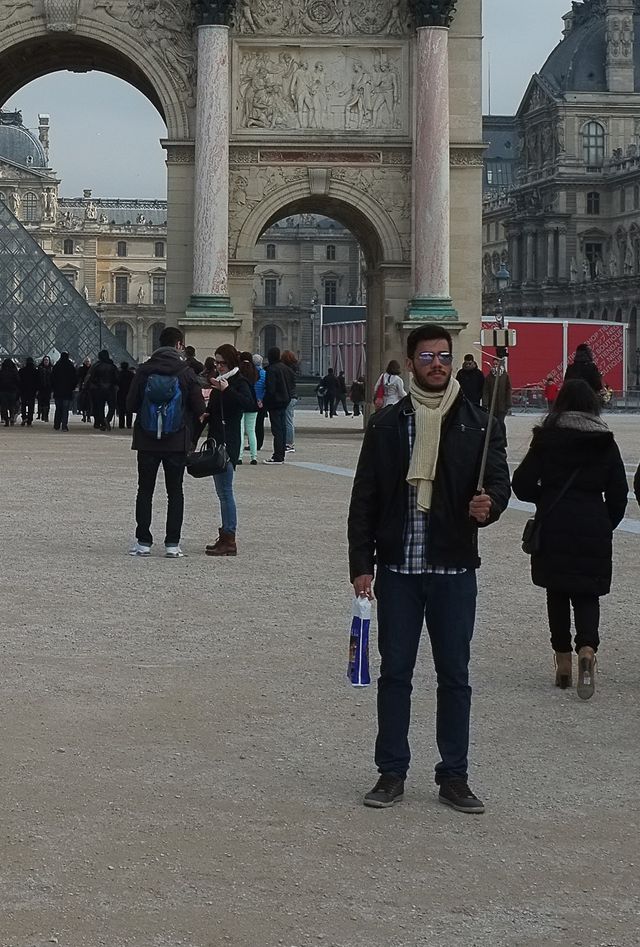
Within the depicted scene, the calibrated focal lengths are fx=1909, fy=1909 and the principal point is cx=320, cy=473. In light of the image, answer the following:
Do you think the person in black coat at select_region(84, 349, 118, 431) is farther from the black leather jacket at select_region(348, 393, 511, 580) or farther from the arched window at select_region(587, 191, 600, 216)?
the arched window at select_region(587, 191, 600, 216)

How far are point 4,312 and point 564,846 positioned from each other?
44.1 meters

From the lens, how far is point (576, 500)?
357 inches

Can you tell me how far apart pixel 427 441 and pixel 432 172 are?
27.7 meters

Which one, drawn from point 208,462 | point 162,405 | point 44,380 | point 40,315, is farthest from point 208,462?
point 40,315

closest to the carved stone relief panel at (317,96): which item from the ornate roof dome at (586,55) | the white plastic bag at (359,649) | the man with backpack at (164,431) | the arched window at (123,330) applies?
the man with backpack at (164,431)

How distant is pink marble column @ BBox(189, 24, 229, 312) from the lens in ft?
111

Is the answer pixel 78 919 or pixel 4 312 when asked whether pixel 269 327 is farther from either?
pixel 78 919

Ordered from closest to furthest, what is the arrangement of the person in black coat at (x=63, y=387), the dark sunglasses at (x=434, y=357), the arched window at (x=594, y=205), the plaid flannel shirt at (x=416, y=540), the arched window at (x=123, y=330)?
1. the dark sunglasses at (x=434, y=357)
2. the plaid flannel shirt at (x=416, y=540)
3. the person in black coat at (x=63, y=387)
4. the arched window at (x=594, y=205)
5. the arched window at (x=123, y=330)

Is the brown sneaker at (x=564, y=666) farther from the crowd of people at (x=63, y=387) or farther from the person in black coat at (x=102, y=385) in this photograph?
the person in black coat at (x=102, y=385)

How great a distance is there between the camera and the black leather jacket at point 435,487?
6711mm

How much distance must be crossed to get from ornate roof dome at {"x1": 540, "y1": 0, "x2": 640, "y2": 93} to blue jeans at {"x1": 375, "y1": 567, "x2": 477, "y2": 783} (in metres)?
126

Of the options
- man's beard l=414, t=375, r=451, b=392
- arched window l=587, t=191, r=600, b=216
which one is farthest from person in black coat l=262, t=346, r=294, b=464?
arched window l=587, t=191, r=600, b=216

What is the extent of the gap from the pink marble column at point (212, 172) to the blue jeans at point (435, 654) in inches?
1082

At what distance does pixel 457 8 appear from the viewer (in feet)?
115
